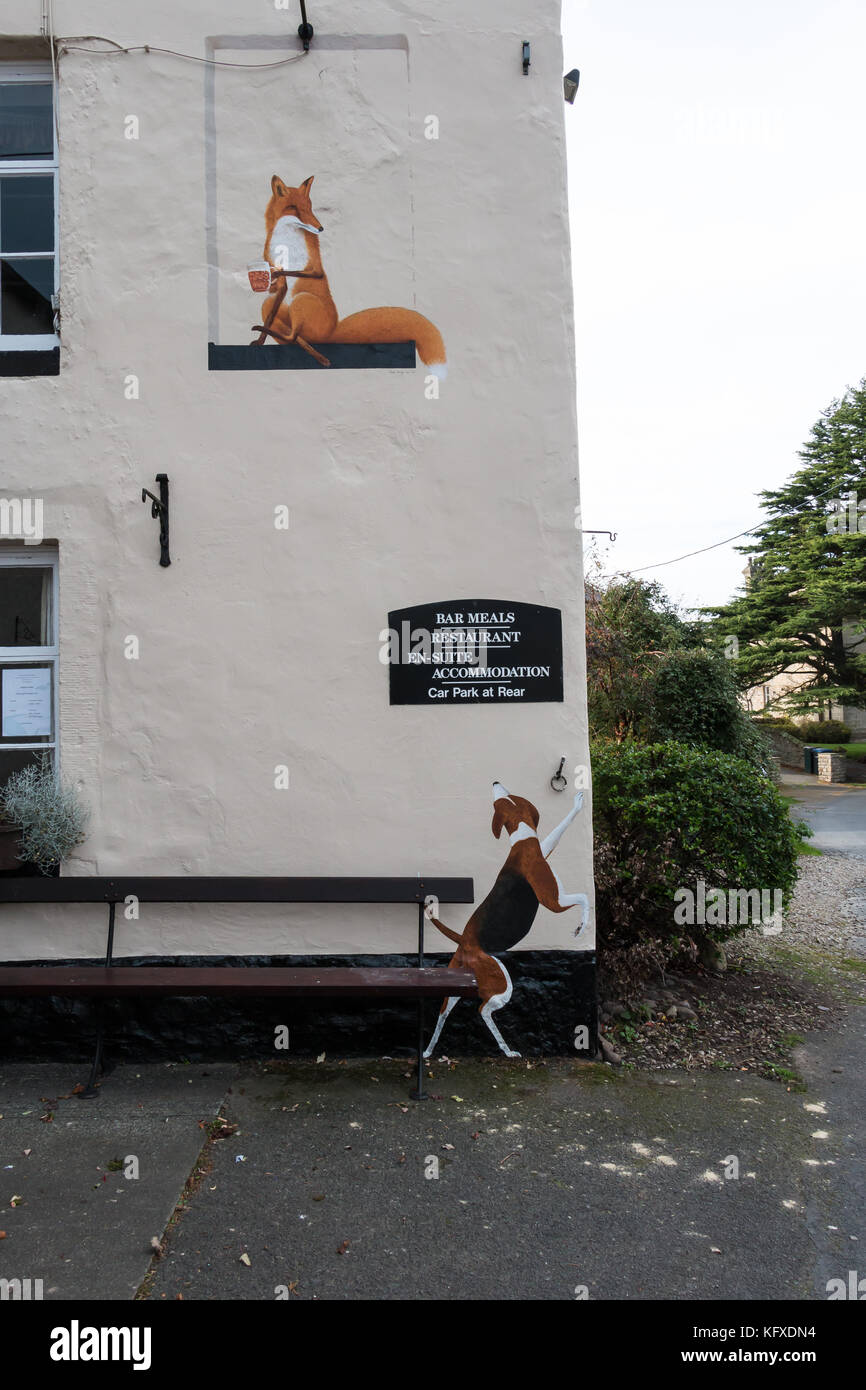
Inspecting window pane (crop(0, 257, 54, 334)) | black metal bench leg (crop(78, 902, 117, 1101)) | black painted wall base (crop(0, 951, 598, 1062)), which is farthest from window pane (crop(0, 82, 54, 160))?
black painted wall base (crop(0, 951, 598, 1062))

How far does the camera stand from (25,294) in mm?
4871

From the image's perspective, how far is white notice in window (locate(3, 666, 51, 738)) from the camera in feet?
15.3

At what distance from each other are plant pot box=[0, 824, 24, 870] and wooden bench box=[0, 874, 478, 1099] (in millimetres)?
90

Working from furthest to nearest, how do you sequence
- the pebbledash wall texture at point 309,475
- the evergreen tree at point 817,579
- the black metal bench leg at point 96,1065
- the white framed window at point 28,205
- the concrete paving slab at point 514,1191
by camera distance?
the evergreen tree at point 817,579 < the white framed window at point 28,205 < the pebbledash wall texture at point 309,475 < the black metal bench leg at point 96,1065 < the concrete paving slab at point 514,1191

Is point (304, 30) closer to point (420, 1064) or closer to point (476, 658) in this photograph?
point (476, 658)

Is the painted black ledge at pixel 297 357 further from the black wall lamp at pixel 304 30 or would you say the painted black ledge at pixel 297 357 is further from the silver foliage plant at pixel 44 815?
the silver foliage plant at pixel 44 815

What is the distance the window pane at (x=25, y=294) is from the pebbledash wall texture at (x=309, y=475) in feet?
0.81

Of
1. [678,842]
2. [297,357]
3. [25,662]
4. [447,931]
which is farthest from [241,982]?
[297,357]

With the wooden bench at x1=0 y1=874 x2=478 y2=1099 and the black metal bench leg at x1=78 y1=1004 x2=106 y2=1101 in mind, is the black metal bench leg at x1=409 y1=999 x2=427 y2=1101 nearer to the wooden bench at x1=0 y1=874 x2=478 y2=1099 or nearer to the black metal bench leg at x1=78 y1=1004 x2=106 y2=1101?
the wooden bench at x1=0 y1=874 x2=478 y2=1099

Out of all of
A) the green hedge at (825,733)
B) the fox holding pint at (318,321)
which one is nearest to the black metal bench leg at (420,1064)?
the fox holding pint at (318,321)

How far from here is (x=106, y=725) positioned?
4598 millimetres

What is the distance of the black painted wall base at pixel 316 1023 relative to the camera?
4.47 meters

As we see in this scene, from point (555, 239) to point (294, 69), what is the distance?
1694 mm

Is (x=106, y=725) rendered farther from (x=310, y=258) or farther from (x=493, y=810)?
(x=310, y=258)
